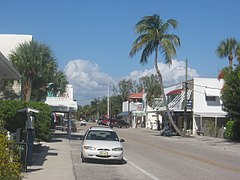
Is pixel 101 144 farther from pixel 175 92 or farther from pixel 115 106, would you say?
pixel 115 106

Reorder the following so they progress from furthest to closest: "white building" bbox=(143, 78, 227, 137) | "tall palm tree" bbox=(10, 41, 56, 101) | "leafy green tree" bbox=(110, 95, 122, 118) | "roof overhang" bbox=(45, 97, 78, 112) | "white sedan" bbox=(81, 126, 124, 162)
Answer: "leafy green tree" bbox=(110, 95, 122, 118) < "white building" bbox=(143, 78, 227, 137) < "roof overhang" bbox=(45, 97, 78, 112) < "tall palm tree" bbox=(10, 41, 56, 101) < "white sedan" bbox=(81, 126, 124, 162)

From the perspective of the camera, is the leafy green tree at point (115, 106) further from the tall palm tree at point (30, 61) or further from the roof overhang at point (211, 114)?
the tall palm tree at point (30, 61)

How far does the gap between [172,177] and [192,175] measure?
43.2 inches

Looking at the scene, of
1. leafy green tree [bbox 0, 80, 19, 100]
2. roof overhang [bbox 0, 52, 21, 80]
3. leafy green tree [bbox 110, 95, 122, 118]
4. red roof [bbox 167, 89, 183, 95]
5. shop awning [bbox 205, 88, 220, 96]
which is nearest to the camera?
roof overhang [bbox 0, 52, 21, 80]

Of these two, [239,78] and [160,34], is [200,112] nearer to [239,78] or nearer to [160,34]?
[160,34]

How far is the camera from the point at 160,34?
170ft

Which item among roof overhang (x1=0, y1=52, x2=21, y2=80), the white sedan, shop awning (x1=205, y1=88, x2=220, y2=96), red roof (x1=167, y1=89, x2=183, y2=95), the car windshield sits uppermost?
red roof (x1=167, y1=89, x2=183, y2=95)

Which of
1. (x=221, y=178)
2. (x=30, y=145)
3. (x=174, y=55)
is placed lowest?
(x=221, y=178)

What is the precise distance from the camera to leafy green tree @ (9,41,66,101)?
33500 mm

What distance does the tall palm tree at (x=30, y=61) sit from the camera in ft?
110

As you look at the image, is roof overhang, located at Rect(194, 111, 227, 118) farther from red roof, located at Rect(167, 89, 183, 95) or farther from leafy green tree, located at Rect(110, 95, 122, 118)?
leafy green tree, located at Rect(110, 95, 122, 118)

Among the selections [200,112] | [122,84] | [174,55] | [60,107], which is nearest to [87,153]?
[60,107]

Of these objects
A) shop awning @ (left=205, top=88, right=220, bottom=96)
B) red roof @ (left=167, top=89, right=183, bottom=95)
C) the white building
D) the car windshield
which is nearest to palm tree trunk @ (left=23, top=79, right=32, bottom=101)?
the car windshield

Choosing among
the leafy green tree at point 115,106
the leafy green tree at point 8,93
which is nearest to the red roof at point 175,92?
the leafy green tree at point 8,93
